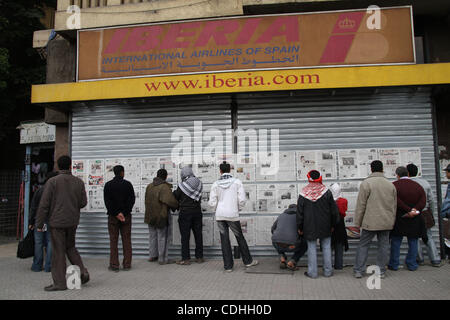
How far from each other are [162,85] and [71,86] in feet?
6.46

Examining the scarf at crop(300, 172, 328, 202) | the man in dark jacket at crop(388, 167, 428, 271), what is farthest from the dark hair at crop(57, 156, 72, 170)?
the man in dark jacket at crop(388, 167, 428, 271)

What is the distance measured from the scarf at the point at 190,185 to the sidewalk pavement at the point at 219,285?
1.33 meters

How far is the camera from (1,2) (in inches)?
445

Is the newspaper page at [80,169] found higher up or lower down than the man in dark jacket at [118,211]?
higher up

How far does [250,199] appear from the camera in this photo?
706cm

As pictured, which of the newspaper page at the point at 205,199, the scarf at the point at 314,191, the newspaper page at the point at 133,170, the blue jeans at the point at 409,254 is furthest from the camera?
the newspaper page at the point at 133,170

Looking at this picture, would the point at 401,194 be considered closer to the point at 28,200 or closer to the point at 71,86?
the point at 71,86

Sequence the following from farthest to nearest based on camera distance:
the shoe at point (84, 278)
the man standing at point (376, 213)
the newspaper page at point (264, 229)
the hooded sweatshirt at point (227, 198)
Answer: the newspaper page at point (264, 229) → the hooded sweatshirt at point (227, 198) → the man standing at point (376, 213) → the shoe at point (84, 278)

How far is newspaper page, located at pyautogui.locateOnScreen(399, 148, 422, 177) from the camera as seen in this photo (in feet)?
22.3

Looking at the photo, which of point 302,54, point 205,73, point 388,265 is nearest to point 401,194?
point 388,265

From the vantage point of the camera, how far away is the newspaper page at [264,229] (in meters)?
6.93

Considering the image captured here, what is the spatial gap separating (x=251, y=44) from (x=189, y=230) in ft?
12.9

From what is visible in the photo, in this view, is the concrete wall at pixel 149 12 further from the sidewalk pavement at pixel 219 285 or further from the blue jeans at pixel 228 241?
Answer: the sidewalk pavement at pixel 219 285

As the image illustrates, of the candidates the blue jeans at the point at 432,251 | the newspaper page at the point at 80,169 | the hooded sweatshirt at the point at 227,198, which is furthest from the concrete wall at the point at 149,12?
the blue jeans at the point at 432,251
